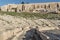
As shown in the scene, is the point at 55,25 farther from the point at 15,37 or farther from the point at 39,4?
the point at 39,4

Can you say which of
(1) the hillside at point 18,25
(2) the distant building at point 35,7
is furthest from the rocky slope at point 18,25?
(2) the distant building at point 35,7

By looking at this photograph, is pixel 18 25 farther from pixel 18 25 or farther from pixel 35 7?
pixel 35 7

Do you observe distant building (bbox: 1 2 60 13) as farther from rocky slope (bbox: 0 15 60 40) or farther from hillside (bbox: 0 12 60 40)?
rocky slope (bbox: 0 15 60 40)

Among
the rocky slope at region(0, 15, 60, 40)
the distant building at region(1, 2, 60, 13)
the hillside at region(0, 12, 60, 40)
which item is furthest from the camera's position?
the distant building at region(1, 2, 60, 13)

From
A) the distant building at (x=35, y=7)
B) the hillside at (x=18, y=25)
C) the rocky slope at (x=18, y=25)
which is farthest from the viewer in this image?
the distant building at (x=35, y=7)

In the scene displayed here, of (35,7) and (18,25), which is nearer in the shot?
(18,25)

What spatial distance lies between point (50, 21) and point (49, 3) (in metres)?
17.1

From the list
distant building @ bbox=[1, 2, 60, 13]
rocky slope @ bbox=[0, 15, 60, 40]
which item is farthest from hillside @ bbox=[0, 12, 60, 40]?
distant building @ bbox=[1, 2, 60, 13]

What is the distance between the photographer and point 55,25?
1357 inches

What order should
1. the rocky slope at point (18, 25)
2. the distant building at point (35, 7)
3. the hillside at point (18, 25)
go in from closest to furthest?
the rocky slope at point (18, 25) → the hillside at point (18, 25) → the distant building at point (35, 7)

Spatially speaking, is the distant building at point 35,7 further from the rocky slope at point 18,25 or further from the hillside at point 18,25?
the rocky slope at point 18,25

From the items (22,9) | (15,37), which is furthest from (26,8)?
(15,37)

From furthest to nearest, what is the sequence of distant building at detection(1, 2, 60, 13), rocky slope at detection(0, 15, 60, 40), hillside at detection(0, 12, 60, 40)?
distant building at detection(1, 2, 60, 13) → hillside at detection(0, 12, 60, 40) → rocky slope at detection(0, 15, 60, 40)

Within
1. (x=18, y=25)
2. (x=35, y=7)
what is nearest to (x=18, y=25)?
(x=18, y=25)
